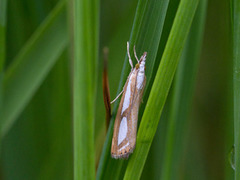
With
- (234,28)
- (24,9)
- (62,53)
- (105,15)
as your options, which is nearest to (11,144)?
(62,53)

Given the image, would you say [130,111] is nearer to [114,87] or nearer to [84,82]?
[84,82]

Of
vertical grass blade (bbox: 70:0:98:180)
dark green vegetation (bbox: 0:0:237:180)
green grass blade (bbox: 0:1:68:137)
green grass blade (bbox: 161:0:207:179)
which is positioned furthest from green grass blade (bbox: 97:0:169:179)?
green grass blade (bbox: 0:1:68:137)

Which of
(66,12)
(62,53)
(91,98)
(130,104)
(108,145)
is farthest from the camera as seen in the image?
(62,53)

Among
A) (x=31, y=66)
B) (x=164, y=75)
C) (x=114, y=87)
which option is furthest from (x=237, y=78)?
(x=31, y=66)

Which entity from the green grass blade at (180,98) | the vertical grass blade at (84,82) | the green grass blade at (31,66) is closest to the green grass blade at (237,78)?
the green grass blade at (180,98)

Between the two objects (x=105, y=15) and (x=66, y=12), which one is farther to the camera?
Result: (x=105, y=15)

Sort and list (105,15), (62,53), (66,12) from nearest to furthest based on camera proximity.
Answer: (66,12)
(62,53)
(105,15)

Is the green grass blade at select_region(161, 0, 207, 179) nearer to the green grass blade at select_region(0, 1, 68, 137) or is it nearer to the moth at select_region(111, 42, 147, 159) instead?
the moth at select_region(111, 42, 147, 159)

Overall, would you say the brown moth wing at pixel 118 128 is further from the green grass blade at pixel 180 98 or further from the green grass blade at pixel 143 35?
the green grass blade at pixel 180 98

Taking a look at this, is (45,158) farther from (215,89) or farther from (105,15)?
(215,89)
